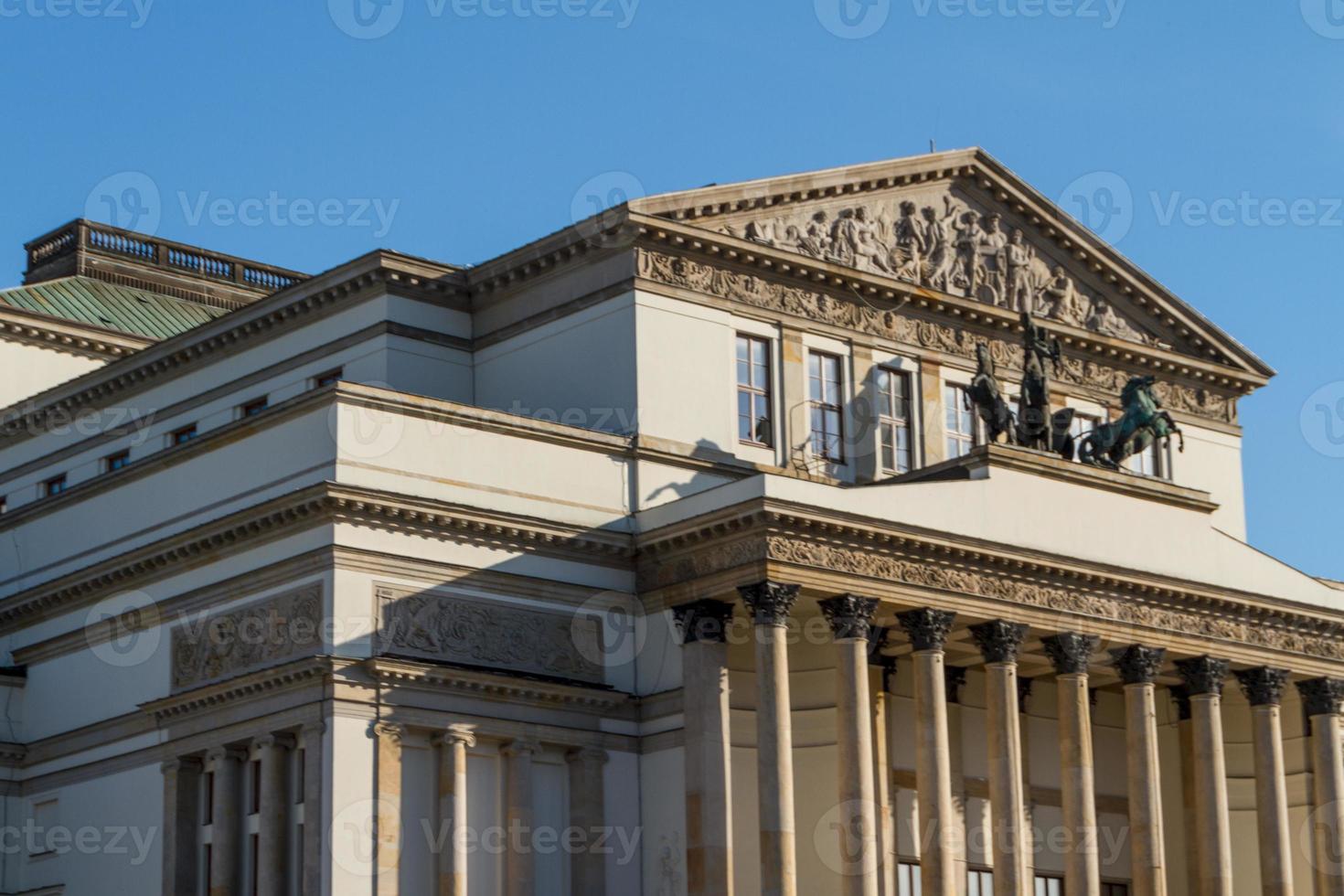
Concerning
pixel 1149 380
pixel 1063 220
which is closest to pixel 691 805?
pixel 1149 380

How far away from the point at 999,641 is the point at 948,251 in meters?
10.8

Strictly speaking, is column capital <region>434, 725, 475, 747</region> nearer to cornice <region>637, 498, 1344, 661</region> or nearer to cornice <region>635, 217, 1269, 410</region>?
cornice <region>637, 498, 1344, 661</region>

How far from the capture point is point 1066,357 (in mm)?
57312

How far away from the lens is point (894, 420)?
53688 millimetres

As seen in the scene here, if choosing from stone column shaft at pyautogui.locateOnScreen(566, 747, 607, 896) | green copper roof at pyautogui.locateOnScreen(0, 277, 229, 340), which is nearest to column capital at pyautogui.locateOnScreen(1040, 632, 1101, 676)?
stone column shaft at pyautogui.locateOnScreen(566, 747, 607, 896)

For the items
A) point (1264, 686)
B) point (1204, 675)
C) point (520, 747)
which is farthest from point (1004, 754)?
point (520, 747)

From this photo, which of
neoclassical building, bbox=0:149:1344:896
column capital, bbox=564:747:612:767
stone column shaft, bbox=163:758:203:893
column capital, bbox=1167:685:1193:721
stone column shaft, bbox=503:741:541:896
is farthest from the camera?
column capital, bbox=1167:685:1193:721

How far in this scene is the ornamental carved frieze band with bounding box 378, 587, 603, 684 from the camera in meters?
45.2

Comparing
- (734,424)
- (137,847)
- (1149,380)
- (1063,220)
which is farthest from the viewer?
(1063,220)

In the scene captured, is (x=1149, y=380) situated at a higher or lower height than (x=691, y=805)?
higher

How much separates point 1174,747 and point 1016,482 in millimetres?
10471

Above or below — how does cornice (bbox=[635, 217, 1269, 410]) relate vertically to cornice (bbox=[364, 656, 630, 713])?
above

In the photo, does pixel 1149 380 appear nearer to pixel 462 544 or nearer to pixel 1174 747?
pixel 1174 747

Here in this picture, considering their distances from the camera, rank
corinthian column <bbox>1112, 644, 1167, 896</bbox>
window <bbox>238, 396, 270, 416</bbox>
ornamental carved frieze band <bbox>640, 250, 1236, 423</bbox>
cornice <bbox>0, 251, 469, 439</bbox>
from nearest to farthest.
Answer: corinthian column <bbox>1112, 644, 1167, 896</bbox> → ornamental carved frieze band <bbox>640, 250, 1236, 423</bbox> → cornice <bbox>0, 251, 469, 439</bbox> → window <bbox>238, 396, 270, 416</bbox>
